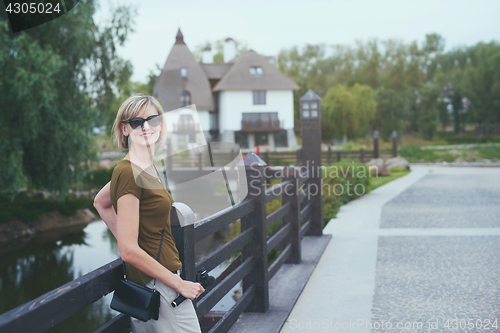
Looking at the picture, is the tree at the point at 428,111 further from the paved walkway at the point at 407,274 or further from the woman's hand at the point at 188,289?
the woman's hand at the point at 188,289

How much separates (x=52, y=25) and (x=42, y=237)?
5777mm

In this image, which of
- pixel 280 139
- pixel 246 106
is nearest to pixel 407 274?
pixel 246 106

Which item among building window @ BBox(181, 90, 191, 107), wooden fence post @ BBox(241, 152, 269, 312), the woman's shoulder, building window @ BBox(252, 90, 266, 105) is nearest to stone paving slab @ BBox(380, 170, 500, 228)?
wooden fence post @ BBox(241, 152, 269, 312)

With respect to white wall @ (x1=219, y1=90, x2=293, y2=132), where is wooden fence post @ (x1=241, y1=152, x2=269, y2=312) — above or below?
below

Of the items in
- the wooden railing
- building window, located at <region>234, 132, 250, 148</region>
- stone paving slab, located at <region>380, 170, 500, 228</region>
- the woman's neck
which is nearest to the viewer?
the wooden railing

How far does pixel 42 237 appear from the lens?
39.5 feet

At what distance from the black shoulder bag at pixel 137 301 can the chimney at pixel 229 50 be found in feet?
132

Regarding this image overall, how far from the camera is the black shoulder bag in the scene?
5.35 ft

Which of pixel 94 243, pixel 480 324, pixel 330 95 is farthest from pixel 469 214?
pixel 330 95

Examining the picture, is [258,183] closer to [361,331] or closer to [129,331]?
[361,331]

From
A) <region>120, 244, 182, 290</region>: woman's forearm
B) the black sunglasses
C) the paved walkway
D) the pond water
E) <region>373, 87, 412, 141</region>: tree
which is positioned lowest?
the pond water

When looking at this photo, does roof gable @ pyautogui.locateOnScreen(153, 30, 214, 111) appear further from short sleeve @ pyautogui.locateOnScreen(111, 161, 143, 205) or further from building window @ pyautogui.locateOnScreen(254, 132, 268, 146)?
short sleeve @ pyautogui.locateOnScreen(111, 161, 143, 205)

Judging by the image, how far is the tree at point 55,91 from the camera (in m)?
10.7

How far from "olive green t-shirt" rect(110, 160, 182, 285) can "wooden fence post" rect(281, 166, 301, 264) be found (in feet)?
10.1
